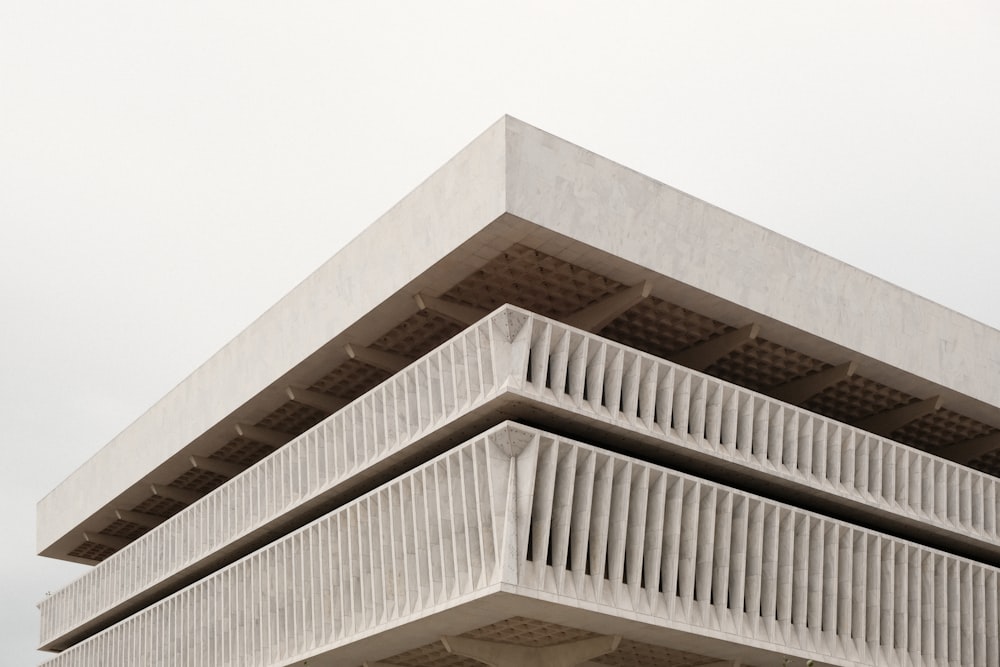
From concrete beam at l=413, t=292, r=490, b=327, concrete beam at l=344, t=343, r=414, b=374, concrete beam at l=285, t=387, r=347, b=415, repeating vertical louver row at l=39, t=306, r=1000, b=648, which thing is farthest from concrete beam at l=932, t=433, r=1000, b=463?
concrete beam at l=285, t=387, r=347, b=415

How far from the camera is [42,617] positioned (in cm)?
3116

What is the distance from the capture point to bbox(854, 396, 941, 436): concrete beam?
2053cm

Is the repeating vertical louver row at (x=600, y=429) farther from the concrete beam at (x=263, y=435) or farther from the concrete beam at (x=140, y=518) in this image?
the concrete beam at (x=140, y=518)

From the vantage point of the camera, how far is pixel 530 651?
58.6 ft

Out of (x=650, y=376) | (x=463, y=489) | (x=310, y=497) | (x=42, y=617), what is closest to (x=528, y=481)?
(x=463, y=489)

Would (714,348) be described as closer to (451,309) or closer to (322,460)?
(451,309)

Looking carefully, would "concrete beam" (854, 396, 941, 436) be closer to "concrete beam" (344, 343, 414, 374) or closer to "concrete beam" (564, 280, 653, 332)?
"concrete beam" (564, 280, 653, 332)

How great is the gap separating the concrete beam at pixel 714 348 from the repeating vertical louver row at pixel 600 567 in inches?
89.8

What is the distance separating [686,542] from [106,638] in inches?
572

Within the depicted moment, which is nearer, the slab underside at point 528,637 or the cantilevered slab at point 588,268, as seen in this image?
the slab underside at point 528,637

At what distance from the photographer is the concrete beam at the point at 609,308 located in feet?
54.9

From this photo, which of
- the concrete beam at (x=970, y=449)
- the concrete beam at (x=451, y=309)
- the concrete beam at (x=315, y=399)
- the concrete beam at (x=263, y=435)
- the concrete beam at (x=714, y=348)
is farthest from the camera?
the concrete beam at (x=263, y=435)

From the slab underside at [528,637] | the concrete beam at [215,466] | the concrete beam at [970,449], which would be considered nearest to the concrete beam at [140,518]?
the concrete beam at [215,466]

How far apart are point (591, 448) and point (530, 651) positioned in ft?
13.2
